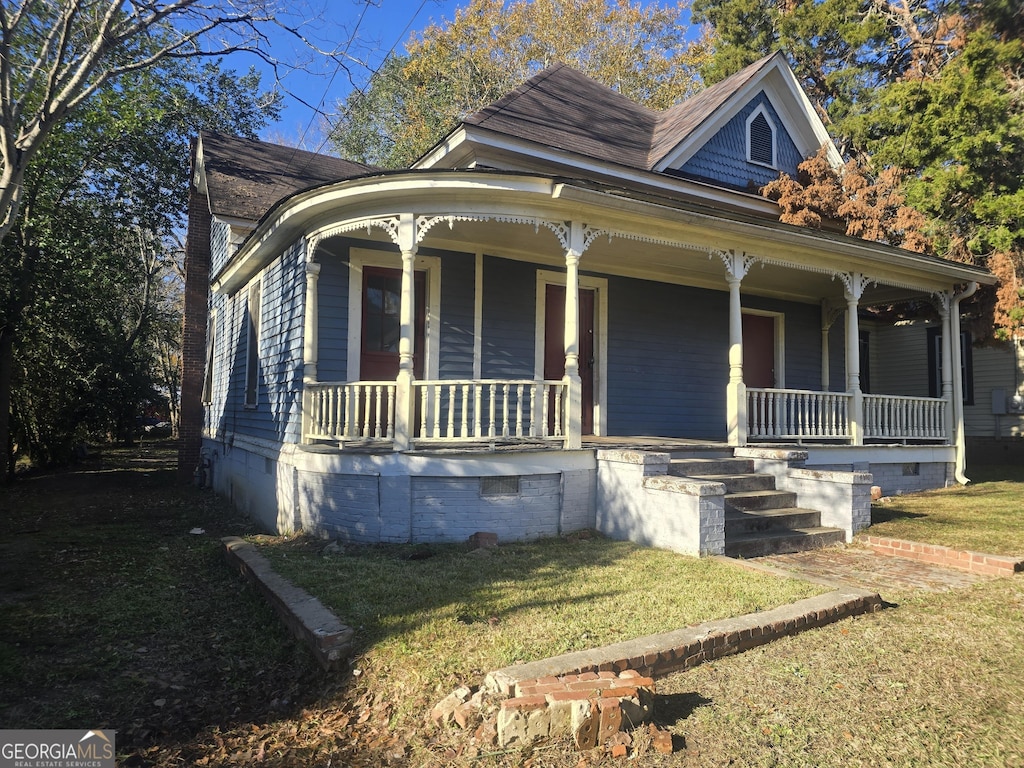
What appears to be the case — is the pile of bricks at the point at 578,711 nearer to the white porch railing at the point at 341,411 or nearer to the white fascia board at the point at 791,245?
the white porch railing at the point at 341,411

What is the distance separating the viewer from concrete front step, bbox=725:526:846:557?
636 cm

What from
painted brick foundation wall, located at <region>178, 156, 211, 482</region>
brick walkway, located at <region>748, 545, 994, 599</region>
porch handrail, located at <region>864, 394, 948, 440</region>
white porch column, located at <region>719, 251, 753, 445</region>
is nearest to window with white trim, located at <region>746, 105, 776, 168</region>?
porch handrail, located at <region>864, 394, 948, 440</region>

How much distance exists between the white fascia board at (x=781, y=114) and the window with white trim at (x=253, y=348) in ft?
25.0

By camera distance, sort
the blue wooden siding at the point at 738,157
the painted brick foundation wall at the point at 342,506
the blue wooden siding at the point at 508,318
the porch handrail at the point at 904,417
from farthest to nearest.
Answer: the blue wooden siding at the point at 738,157, the porch handrail at the point at 904,417, the blue wooden siding at the point at 508,318, the painted brick foundation wall at the point at 342,506

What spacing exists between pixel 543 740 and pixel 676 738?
617mm

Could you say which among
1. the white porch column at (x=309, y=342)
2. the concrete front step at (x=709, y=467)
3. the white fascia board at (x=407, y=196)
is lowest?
the concrete front step at (x=709, y=467)

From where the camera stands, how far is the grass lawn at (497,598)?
3734 mm

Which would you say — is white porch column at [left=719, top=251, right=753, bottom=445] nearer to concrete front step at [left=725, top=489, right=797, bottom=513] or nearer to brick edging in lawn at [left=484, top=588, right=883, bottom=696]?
concrete front step at [left=725, top=489, right=797, bottom=513]

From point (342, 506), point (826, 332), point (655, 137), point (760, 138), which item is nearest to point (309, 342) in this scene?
point (342, 506)

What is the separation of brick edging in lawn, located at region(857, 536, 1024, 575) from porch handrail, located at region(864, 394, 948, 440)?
403 centimetres

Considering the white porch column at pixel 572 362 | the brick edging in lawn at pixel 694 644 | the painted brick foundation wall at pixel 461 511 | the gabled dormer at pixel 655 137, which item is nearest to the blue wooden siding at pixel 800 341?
the gabled dormer at pixel 655 137

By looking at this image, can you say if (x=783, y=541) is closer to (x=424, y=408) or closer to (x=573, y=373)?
(x=573, y=373)

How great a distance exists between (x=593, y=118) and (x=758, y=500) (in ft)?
28.1

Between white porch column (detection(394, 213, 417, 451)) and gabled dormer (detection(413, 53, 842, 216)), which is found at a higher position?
gabled dormer (detection(413, 53, 842, 216))
